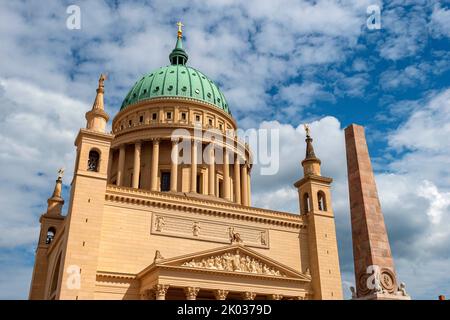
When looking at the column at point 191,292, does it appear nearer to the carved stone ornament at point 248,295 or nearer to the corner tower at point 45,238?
the carved stone ornament at point 248,295

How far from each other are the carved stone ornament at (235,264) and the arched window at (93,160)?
35.5ft

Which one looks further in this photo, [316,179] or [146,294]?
[316,179]

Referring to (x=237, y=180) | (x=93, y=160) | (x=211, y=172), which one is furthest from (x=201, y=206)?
(x=237, y=180)

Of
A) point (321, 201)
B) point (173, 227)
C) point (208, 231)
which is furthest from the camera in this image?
point (321, 201)

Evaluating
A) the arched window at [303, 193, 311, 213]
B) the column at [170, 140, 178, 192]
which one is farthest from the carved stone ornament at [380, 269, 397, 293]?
the column at [170, 140, 178, 192]

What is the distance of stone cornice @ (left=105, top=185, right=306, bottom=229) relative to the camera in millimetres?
35750

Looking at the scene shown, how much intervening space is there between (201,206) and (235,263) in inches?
245

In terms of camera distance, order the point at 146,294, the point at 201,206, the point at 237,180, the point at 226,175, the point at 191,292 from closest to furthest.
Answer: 1. the point at 191,292
2. the point at 146,294
3. the point at 201,206
4. the point at 226,175
5. the point at 237,180

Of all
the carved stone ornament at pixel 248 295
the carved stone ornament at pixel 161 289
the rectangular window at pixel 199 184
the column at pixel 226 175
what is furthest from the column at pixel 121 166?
the carved stone ornament at pixel 248 295

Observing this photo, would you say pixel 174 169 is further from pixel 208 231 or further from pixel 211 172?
pixel 208 231

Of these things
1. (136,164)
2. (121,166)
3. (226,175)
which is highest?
(121,166)

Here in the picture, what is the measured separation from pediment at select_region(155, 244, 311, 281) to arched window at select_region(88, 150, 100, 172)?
9.89m

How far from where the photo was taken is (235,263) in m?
34.1
